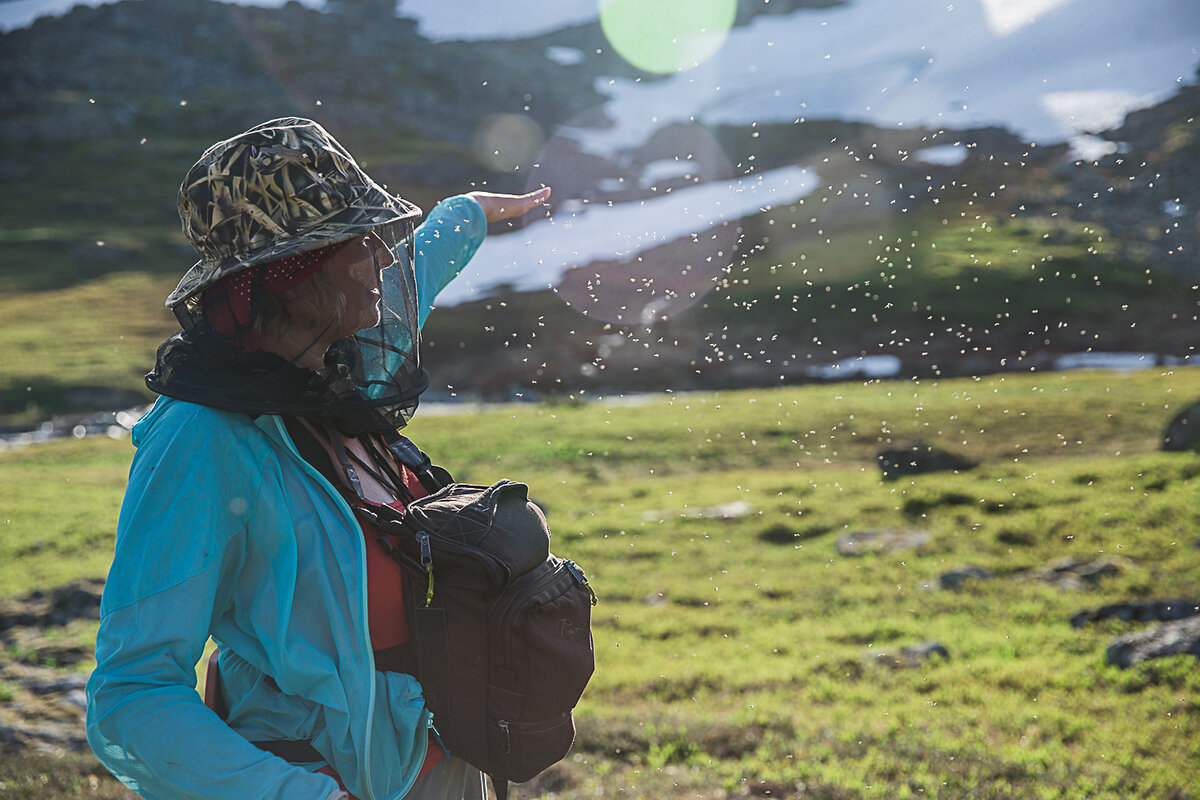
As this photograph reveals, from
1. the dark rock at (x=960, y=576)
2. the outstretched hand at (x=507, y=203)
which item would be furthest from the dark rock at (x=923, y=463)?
the outstretched hand at (x=507, y=203)

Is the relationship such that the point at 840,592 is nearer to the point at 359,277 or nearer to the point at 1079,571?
the point at 1079,571

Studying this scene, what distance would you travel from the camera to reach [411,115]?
17325cm

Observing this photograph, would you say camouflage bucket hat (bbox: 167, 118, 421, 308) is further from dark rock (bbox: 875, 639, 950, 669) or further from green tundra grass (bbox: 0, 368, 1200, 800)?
dark rock (bbox: 875, 639, 950, 669)

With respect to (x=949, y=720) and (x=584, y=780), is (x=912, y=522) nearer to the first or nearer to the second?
(x=949, y=720)

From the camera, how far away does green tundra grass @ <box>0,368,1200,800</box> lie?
6473 millimetres

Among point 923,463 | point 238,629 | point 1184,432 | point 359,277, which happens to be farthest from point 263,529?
point 1184,432

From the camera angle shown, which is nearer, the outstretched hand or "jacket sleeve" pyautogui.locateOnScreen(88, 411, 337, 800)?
"jacket sleeve" pyautogui.locateOnScreen(88, 411, 337, 800)

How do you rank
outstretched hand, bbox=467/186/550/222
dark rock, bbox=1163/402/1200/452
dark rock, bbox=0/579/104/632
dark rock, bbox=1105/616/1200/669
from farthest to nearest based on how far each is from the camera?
dark rock, bbox=1163/402/1200/452
dark rock, bbox=0/579/104/632
dark rock, bbox=1105/616/1200/669
outstretched hand, bbox=467/186/550/222

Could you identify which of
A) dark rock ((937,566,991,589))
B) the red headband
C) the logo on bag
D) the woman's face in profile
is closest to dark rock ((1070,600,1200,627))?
dark rock ((937,566,991,589))

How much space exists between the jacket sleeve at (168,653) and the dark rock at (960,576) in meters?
A: 12.1

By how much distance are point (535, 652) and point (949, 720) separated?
6795 mm

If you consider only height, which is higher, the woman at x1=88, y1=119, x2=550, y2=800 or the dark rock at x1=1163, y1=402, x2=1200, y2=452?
the woman at x1=88, y1=119, x2=550, y2=800

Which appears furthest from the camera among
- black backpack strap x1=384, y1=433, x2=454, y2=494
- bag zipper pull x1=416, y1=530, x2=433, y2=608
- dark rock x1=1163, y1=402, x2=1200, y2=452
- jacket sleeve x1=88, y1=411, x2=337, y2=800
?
dark rock x1=1163, y1=402, x2=1200, y2=452

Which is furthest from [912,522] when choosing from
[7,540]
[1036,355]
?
[1036,355]
